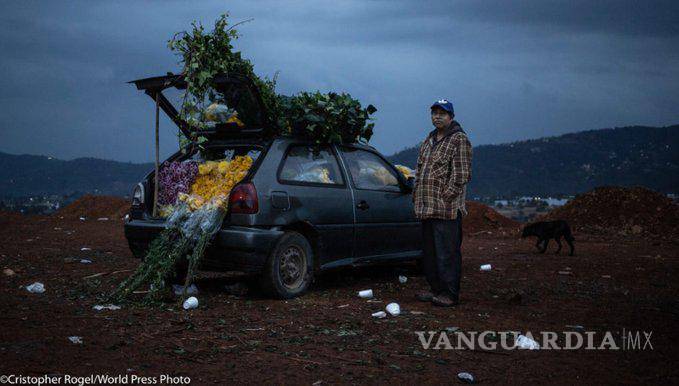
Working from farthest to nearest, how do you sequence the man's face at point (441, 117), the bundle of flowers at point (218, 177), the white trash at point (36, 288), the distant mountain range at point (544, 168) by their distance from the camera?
the distant mountain range at point (544, 168) < the white trash at point (36, 288) < the bundle of flowers at point (218, 177) < the man's face at point (441, 117)

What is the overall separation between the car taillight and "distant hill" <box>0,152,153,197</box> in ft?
231

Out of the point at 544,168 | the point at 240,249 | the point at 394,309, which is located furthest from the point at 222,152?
the point at 544,168

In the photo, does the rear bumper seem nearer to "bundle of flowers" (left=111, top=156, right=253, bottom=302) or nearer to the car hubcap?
"bundle of flowers" (left=111, top=156, right=253, bottom=302)

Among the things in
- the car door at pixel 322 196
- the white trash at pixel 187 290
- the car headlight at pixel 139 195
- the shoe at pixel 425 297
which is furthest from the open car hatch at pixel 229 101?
the shoe at pixel 425 297

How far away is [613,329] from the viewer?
4977mm

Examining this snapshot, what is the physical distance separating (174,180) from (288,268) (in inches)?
63.9

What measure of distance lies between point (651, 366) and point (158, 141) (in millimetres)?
5101

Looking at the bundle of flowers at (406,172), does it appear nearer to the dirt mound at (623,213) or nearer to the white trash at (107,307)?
the white trash at (107,307)

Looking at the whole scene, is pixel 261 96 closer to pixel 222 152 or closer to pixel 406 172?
pixel 222 152

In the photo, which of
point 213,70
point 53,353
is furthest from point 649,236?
point 53,353

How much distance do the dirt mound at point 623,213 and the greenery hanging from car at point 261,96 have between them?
12454mm

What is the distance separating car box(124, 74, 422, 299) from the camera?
5801 mm

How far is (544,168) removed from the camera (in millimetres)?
64812

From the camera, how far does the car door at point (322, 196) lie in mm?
6152
